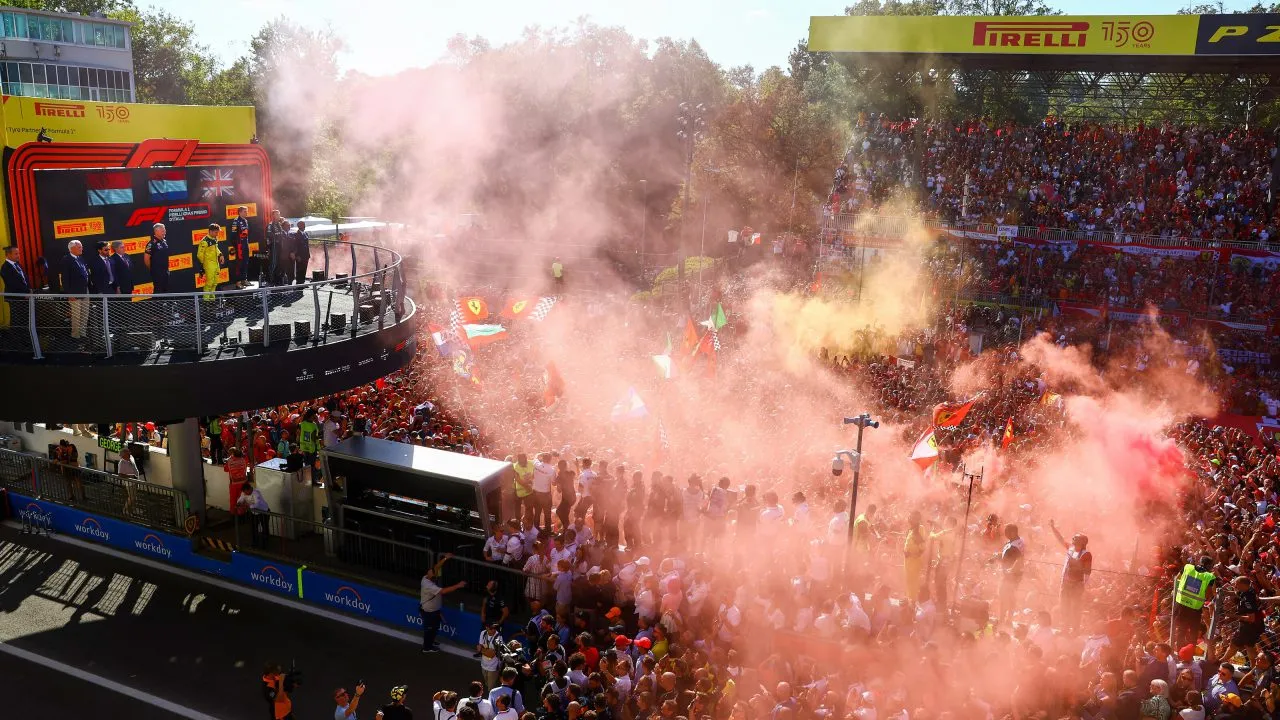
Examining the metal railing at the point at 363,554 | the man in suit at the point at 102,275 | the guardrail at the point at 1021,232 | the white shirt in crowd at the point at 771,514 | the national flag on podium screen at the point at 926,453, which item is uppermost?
the guardrail at the point at 1021,232

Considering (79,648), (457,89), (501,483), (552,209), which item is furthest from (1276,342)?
(457,89)

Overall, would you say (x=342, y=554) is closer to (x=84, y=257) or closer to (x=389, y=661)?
(x=389, y=661)

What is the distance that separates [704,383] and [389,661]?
9.64 m

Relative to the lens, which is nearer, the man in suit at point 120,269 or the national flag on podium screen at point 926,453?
the man in suit at point 120,269

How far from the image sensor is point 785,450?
667 inches

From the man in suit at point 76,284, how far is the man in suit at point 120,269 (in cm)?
37

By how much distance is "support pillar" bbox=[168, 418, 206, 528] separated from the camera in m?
14.4

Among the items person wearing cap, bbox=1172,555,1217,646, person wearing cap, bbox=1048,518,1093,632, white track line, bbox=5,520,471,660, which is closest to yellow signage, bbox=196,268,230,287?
white track line, bbox=5,520,471,660

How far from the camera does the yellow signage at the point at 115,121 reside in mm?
12594

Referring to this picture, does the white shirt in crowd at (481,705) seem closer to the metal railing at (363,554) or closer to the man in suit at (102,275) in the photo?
the metal railing at (363,554)

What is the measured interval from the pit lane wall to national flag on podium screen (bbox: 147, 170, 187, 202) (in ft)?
17.1

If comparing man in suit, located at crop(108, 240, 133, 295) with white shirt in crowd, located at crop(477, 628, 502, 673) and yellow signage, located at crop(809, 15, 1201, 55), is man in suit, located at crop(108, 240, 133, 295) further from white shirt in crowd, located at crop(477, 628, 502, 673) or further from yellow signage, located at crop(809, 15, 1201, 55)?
yellow signage, located at crop(809, 15, 1201, 55)

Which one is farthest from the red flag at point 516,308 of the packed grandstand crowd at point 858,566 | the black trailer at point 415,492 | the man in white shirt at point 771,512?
the man in white shirt at point 771,512

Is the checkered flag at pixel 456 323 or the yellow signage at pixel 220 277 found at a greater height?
the yellow signage at pixel 220 277
